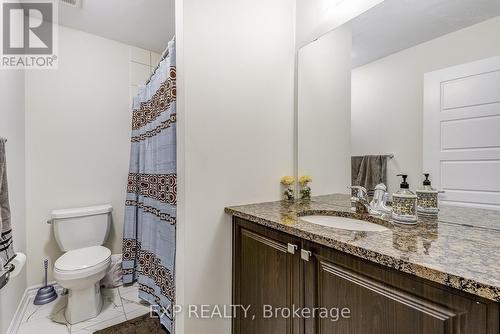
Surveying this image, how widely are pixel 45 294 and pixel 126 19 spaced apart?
2377 millimetres

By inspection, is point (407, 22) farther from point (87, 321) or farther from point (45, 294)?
point (45, 294)

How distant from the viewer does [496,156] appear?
2.85 feet

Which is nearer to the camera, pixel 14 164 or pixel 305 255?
pixel 305 255

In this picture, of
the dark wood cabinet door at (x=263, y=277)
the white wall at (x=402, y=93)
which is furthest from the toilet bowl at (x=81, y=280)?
the white wall at (x=402, y=93)

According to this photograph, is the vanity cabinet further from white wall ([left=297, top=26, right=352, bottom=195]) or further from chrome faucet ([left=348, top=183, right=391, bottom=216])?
white wall ([left=297, top=26, right=352, bottom=195])

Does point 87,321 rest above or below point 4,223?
below

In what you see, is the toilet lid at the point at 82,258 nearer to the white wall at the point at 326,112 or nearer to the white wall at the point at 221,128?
the white wall at the point at 221,128

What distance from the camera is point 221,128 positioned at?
51.1 inches

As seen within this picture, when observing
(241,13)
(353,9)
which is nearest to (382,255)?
(353,9)

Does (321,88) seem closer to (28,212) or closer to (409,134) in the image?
(409,134)

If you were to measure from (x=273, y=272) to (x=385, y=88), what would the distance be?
3.42 ft

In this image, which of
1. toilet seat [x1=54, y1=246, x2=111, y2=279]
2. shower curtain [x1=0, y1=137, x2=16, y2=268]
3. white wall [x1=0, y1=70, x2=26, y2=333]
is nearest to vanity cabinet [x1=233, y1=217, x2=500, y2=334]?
shower curtain [x1=0, y1=137, x2=16, y2=268]

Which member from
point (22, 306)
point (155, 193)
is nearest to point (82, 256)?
point (22, 306)

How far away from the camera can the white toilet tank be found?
6.47 feet
